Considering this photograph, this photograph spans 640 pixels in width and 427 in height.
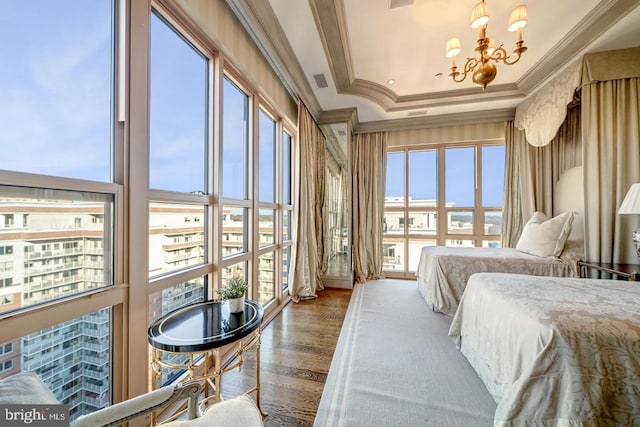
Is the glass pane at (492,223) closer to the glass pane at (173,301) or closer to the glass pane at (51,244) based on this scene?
the glass pane at (173,301)

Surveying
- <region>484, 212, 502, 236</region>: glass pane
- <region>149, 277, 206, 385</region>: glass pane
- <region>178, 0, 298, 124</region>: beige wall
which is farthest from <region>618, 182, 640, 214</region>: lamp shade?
<region>149, 277, 206, 385</region>: glass pane

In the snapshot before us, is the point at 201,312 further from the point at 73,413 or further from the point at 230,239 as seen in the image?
the point at 230,239

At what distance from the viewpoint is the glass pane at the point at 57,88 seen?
2.91ft

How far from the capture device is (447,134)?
425 cm

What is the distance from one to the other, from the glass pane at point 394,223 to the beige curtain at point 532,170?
5.22 ft

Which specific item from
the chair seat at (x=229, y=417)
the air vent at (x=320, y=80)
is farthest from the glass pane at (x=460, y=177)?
the chair seat at (x=229, y=417)

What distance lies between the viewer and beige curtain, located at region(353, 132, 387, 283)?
14.3 feet

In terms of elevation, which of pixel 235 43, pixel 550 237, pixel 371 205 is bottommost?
pixel 550 237

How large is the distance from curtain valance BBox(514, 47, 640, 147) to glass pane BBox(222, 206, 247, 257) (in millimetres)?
3911

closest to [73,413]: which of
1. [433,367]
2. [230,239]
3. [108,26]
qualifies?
[230,239]

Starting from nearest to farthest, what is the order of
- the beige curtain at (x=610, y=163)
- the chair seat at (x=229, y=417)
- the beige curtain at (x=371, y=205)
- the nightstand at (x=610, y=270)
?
the chair seat at (x=229, y=417), the nightstand at (x=610, y=270), the beige curtain at (x=610, y=163), the beige curtain at (x=371, y=205)

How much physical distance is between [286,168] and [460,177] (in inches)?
124

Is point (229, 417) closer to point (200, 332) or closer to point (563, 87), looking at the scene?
point (200, 332)

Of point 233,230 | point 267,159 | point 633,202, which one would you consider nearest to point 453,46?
point 633,202
